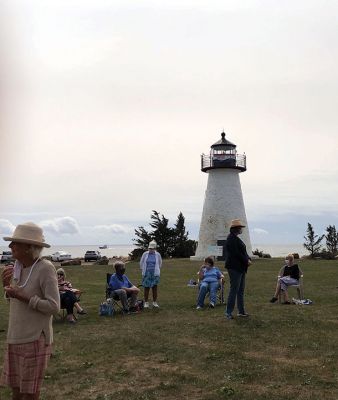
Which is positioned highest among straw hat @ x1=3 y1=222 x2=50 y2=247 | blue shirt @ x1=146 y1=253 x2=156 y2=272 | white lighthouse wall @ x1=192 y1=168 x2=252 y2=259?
white lighthouse wall @ x1=192 y1=168 x2=252 y2=259

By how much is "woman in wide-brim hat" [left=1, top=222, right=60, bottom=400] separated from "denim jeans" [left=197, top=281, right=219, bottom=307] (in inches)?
321

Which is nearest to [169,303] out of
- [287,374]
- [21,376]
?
[287,374]

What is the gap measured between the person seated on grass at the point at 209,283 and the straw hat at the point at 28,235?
815 cm

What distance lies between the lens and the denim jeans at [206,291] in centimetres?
1227

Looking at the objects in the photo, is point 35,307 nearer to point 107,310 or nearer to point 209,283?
point 107,310

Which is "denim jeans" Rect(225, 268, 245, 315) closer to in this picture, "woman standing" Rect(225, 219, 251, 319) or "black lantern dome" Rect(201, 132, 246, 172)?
"woman standing" Rect(225, 219, 251, 319)

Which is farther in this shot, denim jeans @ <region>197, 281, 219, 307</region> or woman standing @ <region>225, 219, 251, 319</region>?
denim jeans @ <region>197, 281, 219, 307</region>

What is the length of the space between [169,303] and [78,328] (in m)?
3.79

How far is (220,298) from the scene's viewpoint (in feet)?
43.7

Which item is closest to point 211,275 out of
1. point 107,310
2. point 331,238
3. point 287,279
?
point 287,279

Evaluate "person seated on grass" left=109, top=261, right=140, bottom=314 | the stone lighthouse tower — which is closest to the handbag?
"person seated on grass" left=109, top=261, right=140, bottom=314

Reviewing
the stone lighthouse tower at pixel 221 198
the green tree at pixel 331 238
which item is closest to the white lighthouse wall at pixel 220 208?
the stone lighthouse tower at pixel 221 198

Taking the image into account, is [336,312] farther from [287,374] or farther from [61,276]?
[61,276]

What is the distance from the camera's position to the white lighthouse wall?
3894cm
